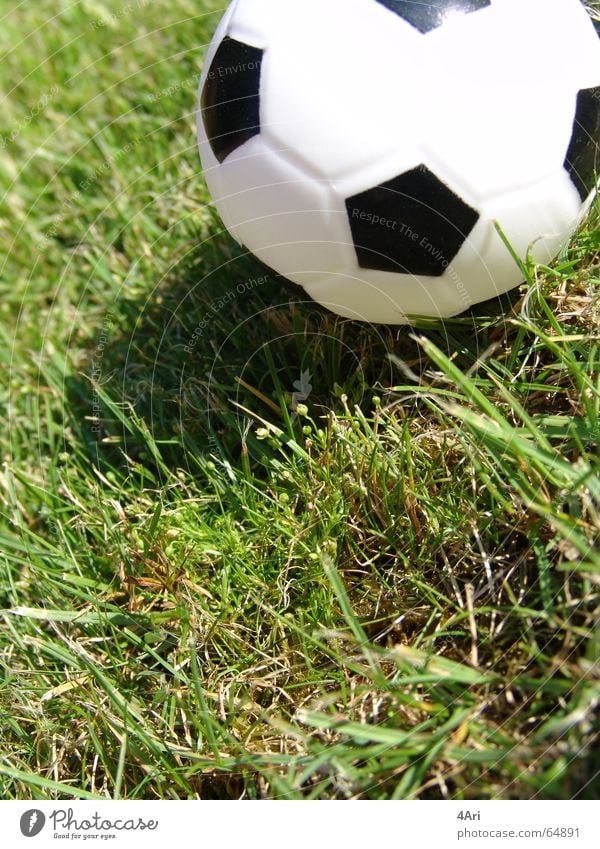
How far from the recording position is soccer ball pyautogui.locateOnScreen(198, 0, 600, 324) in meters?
1.73

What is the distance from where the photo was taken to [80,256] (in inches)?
121

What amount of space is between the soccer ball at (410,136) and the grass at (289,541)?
22cm

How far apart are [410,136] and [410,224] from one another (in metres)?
0.20

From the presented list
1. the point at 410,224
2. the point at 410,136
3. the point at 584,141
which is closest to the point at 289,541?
the point at 410,224

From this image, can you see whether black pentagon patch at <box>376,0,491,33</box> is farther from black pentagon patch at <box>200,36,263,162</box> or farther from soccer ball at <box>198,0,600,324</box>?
black pentagon patch at <box>200,36,263,162</box>

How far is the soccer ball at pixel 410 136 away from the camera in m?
1.73

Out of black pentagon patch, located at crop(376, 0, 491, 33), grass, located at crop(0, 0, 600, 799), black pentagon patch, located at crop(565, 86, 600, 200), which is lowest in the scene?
grass, located at crop(0, 0, 600, 799)

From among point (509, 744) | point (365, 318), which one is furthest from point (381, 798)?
point (365, 318)

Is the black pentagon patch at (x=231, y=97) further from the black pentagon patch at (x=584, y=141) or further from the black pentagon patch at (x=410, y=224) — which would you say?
the black pentagon patch at (x=584, y=141)

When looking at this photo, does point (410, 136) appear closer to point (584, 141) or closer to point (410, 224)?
point (410, 224)

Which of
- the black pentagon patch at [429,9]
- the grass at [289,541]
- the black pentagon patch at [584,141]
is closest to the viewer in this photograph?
the grass at [289,541]

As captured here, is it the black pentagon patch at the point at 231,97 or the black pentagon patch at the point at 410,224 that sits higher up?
the black pentagon patch at the point at 231,97

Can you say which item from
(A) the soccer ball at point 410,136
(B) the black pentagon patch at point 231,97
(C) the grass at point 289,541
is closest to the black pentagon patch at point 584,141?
(A) the soccer ball at point 410,136

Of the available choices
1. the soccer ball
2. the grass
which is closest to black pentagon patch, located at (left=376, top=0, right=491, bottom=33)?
the soccer ball
